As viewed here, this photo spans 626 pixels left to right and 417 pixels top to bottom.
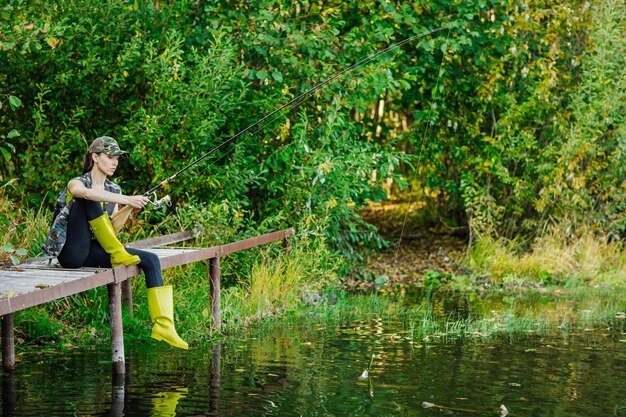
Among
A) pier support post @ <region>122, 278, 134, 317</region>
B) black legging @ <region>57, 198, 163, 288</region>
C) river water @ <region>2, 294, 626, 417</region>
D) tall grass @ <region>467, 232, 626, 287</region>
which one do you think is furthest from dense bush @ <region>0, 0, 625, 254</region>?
river water @ <region>2, 294, 626, 417</region>

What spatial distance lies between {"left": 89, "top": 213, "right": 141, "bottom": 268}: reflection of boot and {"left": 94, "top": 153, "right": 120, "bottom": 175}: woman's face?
1.25ft

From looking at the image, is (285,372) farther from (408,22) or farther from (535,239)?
(535,239)

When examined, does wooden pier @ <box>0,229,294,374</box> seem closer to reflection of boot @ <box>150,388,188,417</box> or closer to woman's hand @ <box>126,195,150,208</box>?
woman's hand @ <box>126,195,150,208</box>

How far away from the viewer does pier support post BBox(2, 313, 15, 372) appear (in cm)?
770

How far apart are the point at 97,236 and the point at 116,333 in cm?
73

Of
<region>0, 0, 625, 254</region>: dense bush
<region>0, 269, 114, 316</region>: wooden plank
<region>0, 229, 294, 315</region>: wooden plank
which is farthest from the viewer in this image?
<region>0, 0, 625, 254</region>: dense bush

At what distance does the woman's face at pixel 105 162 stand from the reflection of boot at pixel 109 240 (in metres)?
0.38

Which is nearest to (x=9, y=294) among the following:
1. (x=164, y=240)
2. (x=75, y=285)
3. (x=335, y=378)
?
(x=75, y=285)

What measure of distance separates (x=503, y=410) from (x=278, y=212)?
545 centimetres

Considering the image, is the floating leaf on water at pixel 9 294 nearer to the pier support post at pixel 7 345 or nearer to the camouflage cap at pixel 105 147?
the pier support post at pixel 7 345

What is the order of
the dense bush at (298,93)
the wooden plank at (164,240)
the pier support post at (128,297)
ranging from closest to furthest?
the pier support post at (128,297)
the wooden plank at (164,240)
the dense bush at (298,93)

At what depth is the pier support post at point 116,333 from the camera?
760 centimetres

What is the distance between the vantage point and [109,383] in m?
7.23

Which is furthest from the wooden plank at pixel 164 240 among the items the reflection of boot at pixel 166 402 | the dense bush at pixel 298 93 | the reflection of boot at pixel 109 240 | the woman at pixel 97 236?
the reflection of boot at pixel 166 402
